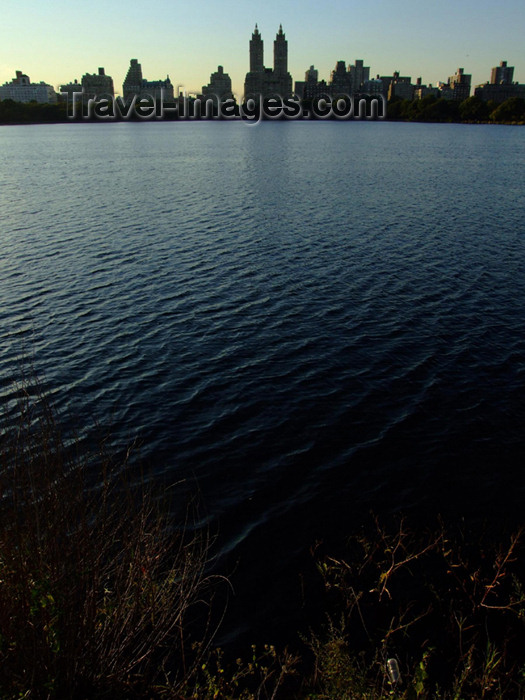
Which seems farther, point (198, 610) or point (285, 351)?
point (285, 351)

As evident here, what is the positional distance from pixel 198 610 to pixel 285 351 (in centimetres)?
1704

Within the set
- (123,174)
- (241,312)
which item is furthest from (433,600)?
(123,174)

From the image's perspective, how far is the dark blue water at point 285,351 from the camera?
19.8 meters

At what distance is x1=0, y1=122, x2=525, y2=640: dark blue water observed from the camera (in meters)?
19.8

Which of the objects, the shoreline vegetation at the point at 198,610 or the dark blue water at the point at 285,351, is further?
the dark blue water at the point at 285,351

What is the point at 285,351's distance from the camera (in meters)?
30.3

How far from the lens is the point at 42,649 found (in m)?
9.96

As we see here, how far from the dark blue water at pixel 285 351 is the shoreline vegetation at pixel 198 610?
151 cm

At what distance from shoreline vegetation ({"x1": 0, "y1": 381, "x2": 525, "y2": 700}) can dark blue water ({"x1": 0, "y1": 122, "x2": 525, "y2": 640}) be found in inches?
59.4

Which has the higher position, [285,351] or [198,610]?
[285,351]

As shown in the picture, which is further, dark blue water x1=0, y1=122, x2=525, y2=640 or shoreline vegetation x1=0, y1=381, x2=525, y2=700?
dark blue water x1=0, y1=122, x2=525, y2=640

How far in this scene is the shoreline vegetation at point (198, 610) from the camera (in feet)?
33.4

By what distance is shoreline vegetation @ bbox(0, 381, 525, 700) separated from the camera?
33.4 ft

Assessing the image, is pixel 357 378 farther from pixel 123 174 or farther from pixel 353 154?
pixel 353 154
